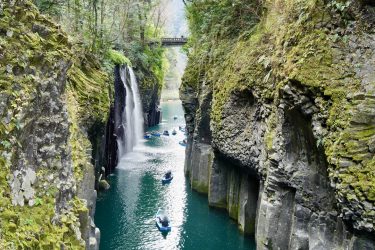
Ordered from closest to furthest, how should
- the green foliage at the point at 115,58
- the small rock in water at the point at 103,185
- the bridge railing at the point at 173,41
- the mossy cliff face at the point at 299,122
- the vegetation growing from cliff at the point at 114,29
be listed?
1. the mossy cliff face at the point at 299,122
2. the vegetation growing from cliff at the point at 114,29
3. the small rock in water at the point at 103,185
4. the green foliage at the point at 115,58
5. the bridge railing at the point at 173,41

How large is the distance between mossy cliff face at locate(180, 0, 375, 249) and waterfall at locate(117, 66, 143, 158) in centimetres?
1597

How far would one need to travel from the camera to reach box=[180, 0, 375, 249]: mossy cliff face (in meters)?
11.5

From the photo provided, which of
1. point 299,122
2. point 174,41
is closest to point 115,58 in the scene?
point 174,41

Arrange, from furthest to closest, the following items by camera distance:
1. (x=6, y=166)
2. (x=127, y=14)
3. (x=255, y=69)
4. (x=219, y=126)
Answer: (x=127, y=14) < (x=219, y=126) < (x=255, y=69) < (x=6, y=166)

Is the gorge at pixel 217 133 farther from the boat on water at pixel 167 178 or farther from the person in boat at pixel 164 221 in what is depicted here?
the person in boat at pixel 164 221

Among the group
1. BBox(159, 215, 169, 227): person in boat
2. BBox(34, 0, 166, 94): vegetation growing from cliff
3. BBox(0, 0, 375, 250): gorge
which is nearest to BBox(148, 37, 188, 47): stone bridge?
BBox(34, 0, 166, 94): vegetation growing from cliff

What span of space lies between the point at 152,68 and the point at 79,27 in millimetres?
25235

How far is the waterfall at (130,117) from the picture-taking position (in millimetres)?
38719

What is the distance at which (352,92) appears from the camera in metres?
A: 12.1

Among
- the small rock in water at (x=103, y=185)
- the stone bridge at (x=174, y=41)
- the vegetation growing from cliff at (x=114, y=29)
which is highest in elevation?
the stone bridge at (x=174, y=41)

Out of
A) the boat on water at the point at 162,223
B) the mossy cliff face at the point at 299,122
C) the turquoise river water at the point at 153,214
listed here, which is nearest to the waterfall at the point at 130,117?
the turquoise river water at the point at 153,214

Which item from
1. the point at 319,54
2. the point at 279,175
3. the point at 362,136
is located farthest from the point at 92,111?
the point at 362,136

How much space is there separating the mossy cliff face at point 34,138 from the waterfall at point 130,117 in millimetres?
26562

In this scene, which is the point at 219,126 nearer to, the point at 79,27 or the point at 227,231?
the point at 227,231
